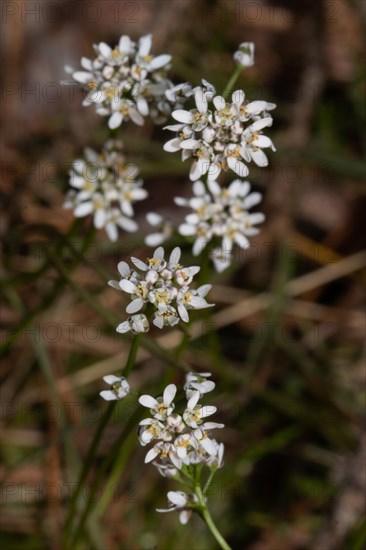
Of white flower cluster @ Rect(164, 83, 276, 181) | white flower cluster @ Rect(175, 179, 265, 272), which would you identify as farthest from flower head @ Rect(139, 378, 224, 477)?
white flower cluster @ Rect(175, 179, 265, 272)

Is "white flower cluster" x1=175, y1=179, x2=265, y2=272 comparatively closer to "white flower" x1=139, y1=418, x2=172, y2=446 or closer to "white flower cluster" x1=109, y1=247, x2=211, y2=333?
"white flower cluster" x1=109, y1=247, x2=211, y2=333

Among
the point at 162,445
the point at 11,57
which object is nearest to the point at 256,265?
the point at 11,57

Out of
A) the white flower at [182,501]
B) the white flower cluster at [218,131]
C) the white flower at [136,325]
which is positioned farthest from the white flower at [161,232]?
the white flower at [182,501]

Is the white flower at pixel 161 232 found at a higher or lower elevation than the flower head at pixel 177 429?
higher

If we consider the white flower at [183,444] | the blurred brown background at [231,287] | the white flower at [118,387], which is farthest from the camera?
the blurred brown background at [231,287]

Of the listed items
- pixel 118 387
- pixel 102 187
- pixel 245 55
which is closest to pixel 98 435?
pixel 118 387

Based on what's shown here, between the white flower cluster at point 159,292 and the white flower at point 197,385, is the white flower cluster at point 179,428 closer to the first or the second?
the white flower at point 197,385
